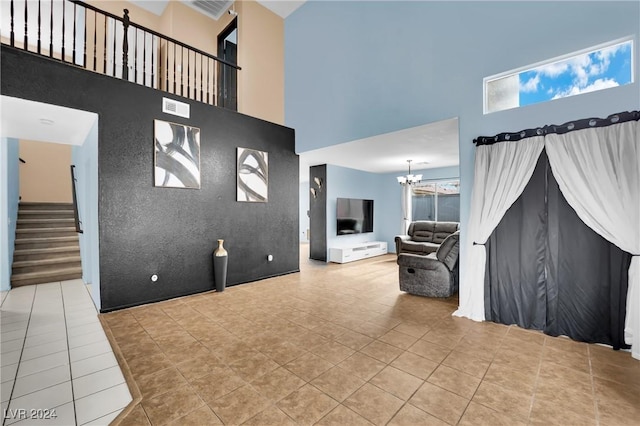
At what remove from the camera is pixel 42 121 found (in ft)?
11.4

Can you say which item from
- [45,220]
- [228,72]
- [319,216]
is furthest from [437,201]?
[45,220]

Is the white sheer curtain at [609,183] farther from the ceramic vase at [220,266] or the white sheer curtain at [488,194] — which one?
the ceramic vase at [220,266]

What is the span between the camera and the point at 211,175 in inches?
172

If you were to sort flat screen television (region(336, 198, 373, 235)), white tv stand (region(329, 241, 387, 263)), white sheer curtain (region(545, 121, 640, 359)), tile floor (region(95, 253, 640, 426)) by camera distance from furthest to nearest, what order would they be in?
flat screen television (region(336, 198, 373, 235)), white tv stand (region(329, 241, 387, 263)), white sheer curtain (region(545, 121, 640, 359)), tile floor (region(95, 253, 640, 426))

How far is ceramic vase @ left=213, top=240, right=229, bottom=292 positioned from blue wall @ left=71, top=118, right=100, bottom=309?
1.44 meters

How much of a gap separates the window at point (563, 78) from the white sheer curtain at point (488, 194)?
51 cm

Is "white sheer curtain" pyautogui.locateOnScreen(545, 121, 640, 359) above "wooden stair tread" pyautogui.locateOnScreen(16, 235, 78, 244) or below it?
above

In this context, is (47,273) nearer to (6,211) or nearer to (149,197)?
(6,211)

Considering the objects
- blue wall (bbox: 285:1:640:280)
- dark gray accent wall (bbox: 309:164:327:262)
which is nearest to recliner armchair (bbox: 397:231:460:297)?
blue wall (bbox: 285:1:640:280)

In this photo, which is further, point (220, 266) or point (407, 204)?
point (407, 204)

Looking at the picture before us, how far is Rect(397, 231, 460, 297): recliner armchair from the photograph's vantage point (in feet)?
13.2

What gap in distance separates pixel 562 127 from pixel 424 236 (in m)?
4.92

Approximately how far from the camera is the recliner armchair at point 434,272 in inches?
158

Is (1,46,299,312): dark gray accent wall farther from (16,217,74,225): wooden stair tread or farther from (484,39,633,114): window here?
(16,217,74,225): wooden stair tread
